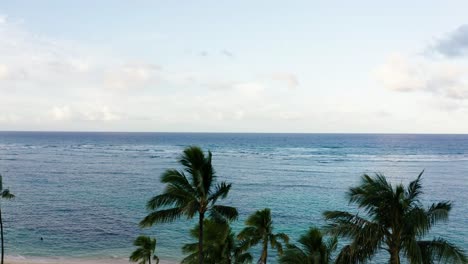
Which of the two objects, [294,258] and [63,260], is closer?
[294,258]

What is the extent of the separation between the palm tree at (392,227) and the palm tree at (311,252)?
2.40 meters

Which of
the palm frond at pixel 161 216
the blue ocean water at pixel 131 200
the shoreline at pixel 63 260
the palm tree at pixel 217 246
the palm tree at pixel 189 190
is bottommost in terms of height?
the shoreline at pixel 63 260

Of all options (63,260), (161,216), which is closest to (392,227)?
(161,216)

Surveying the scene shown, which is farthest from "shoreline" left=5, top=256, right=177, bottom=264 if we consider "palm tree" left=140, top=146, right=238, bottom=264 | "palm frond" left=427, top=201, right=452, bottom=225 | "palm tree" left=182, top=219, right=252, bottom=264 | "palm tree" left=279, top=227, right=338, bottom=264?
"palm frond" left=427, top=201, right=452, bottom=225

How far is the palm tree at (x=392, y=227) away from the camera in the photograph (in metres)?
13.7

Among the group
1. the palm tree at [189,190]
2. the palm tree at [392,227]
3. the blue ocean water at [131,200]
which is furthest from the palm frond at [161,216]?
the blue ocean water at [131,200]

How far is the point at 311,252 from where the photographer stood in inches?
712

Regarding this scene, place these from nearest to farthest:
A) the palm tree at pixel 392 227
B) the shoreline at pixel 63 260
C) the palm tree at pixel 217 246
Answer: the palm tree at pixel 392 227, the palm tree at pixel 217 246, the shoreline at pixel 63 260

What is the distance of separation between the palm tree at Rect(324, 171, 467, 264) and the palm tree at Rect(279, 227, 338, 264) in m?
2.40

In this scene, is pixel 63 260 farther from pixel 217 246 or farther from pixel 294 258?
pixel 294 258

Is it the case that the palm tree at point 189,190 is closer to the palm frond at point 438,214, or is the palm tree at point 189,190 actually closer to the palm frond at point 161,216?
the palm frond at point 161,216

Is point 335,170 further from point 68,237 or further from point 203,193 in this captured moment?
point 203,193

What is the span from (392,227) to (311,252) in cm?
482

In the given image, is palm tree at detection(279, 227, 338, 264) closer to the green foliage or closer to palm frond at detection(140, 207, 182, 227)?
the green foliage
